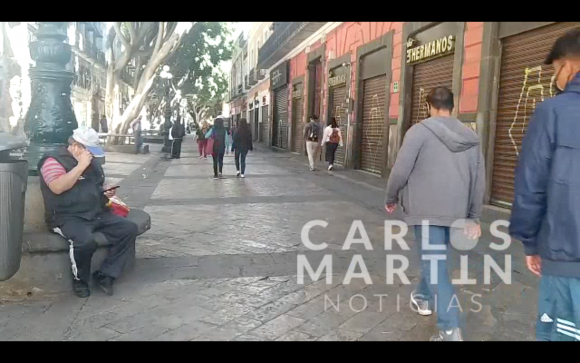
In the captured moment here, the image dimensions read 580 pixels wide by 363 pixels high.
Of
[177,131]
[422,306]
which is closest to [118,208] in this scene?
[422,306]

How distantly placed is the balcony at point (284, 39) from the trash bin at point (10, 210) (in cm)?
1361

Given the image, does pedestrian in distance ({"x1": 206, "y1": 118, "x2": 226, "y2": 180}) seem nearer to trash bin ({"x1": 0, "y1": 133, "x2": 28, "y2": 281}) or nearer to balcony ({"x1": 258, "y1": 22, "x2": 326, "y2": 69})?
balcony ({"x1": 258, "y1": 22, "x2": 326, "y2": 69})

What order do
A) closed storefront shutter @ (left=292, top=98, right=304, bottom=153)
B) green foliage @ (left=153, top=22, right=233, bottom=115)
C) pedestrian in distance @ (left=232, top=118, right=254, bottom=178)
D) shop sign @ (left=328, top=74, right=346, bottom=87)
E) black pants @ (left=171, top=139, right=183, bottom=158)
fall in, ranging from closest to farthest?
pedestrian in distance @ (left=232, top=118, right=254, bottom=178) < shop sign @ (left=328, top=74, right=346, bottom=87) < black pants @ (left=171, top=139, right=183, bottom=158) < closed storefront shutter @ (left=292, top=98, right=304, bottom=153) < green foliage @ (left=153, top=22, right=233, bottom=115)

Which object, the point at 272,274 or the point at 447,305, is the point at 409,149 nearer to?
the point at 447,305

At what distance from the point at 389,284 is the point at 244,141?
814cm

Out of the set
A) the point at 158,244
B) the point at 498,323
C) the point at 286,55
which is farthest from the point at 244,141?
the point at 286,55

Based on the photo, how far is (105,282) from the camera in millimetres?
3783

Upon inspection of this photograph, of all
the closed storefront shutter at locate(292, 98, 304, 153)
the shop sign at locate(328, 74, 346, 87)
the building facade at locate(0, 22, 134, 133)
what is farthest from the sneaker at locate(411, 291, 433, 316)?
the closed storefront shutter at locate(292, 98, 304, 153)

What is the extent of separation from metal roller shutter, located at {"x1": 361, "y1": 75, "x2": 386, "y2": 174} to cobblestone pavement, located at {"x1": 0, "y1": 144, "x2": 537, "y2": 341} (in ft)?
20.3

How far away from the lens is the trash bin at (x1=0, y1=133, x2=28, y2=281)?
3176 mm

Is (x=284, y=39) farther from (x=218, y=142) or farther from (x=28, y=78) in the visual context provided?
(x=28, y=78)

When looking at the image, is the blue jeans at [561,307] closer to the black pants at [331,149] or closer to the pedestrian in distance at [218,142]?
the pedestrian in distance at [218,142]

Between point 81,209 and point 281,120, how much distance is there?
21802 millimetres

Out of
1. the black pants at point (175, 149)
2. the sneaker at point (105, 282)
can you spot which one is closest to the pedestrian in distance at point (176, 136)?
the black pants at point (175, 149)
